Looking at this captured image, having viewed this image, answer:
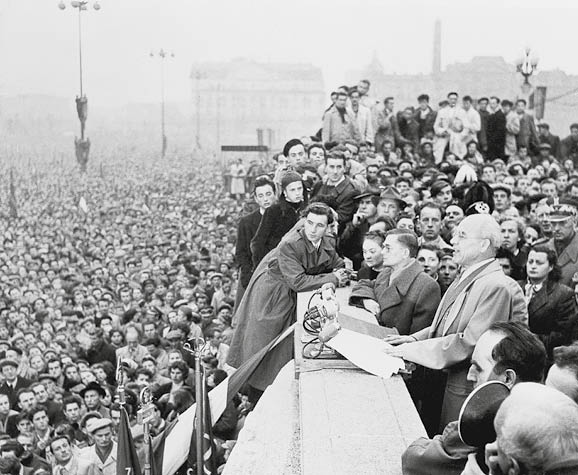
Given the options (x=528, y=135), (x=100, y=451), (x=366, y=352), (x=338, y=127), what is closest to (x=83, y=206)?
(x=528, y=135)

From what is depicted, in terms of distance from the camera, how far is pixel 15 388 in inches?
400

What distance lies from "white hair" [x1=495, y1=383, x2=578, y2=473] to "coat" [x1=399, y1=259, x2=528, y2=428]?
1.74 m

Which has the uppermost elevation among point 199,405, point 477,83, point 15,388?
point 477,83

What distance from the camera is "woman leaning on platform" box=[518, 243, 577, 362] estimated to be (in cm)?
523

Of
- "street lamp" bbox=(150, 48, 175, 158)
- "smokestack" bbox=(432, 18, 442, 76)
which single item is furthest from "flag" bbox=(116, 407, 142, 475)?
"street lamp" bbox=(150, 48, 175, 158)

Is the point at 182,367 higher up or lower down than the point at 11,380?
higher up

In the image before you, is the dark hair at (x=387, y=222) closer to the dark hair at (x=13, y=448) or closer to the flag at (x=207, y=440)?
the flag at (x=207, y=440)

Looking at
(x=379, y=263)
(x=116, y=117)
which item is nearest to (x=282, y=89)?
(x=116, y=117)

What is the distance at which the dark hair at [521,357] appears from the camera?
3.21 meters

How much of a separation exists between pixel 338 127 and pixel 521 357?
35.4 ft

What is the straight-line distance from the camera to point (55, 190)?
34031 mm

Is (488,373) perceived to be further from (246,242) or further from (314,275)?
(246,242)

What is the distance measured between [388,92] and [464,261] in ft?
65.7

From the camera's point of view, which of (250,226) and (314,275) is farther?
(250,226)
